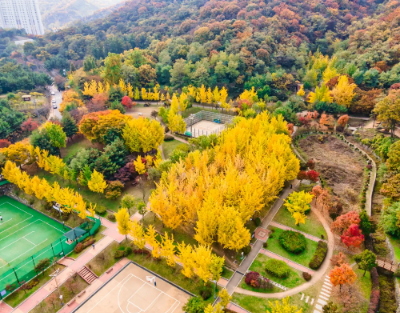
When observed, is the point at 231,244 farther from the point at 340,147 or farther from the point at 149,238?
the point at 340,147

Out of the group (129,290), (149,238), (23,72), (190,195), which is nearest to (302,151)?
(190,195)

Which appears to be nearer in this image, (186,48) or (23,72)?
(23,72)

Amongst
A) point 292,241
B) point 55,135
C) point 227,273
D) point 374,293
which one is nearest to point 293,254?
point 292,241

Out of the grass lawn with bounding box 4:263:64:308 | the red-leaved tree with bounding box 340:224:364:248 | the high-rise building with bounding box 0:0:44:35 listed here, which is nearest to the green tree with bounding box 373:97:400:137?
the red-leaved tree with bounding box 340:224:364:248

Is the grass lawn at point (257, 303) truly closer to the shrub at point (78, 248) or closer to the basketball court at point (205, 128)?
the shrub at point (78, 248)

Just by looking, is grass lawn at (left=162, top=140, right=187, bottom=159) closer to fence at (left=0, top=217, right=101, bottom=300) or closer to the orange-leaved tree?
fence at (left=0, top=217, right=101, bottom=300)

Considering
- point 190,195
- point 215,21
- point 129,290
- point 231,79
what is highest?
point 215,21
